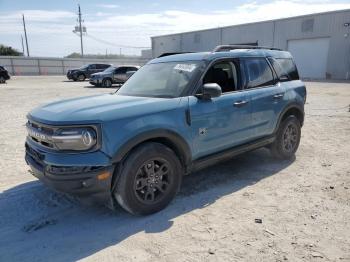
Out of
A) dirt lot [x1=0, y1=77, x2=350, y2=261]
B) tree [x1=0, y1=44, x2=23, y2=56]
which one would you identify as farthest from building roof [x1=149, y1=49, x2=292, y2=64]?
tree [x1=0, y1=44, x2=23, y2=56]

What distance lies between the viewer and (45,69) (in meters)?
45.8

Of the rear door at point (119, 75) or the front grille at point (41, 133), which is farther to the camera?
the rear door at point (119, 75)

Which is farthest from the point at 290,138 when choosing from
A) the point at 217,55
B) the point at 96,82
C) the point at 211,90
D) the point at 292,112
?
the point at 96,82

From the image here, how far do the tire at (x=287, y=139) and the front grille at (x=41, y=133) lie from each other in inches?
147

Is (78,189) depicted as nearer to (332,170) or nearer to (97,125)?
(97,125)

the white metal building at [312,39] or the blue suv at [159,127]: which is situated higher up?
the white metal building at [312,39]

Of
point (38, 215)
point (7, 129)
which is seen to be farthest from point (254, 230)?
point (7, 129)

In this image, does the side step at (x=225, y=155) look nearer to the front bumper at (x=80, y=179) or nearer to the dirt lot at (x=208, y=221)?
the dirt lot at (x=208, y=221)

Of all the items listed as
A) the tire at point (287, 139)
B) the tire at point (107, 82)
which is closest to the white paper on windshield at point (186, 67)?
the tire at point (287, 139)

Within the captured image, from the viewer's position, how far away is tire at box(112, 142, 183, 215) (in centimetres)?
357

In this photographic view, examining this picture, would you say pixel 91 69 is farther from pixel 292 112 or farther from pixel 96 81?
pixel 292 112

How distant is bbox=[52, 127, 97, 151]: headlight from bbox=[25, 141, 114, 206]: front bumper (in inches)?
4.5

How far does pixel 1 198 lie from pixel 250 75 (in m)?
3.90

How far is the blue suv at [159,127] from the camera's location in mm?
3348
